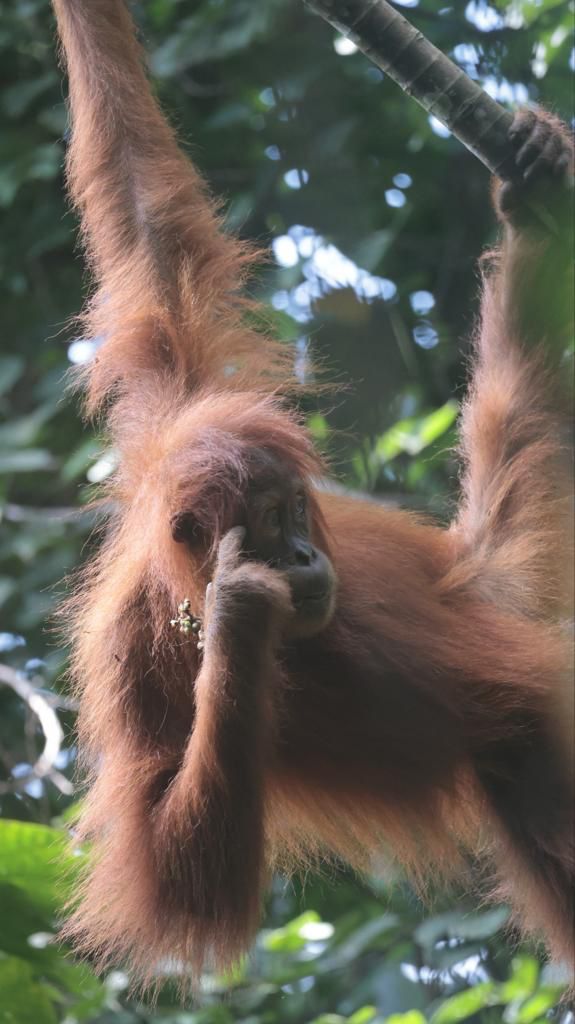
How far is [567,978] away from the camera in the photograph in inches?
129

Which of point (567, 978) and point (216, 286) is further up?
point (216, 286)

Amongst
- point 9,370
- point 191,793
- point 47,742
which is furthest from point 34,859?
point 9,370

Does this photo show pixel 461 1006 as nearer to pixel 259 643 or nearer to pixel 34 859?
Result: pixel 34 859

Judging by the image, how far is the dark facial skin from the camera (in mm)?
2678

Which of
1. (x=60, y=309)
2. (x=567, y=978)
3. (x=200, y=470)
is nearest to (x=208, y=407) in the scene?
(x=200, y=470)

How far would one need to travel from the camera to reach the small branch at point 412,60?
8.58ft

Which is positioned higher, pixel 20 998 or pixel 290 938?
pixel 20 998

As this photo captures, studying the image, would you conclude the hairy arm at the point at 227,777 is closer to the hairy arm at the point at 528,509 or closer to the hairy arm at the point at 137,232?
the hairy arm at the point at 528,509

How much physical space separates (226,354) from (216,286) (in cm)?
27

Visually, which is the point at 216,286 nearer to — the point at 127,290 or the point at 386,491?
the point at 127,290

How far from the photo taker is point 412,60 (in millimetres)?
2635

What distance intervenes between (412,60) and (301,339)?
1.68 m

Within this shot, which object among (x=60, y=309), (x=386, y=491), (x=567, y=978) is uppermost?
(x=567, y=978)

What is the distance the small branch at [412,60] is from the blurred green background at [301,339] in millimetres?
763
